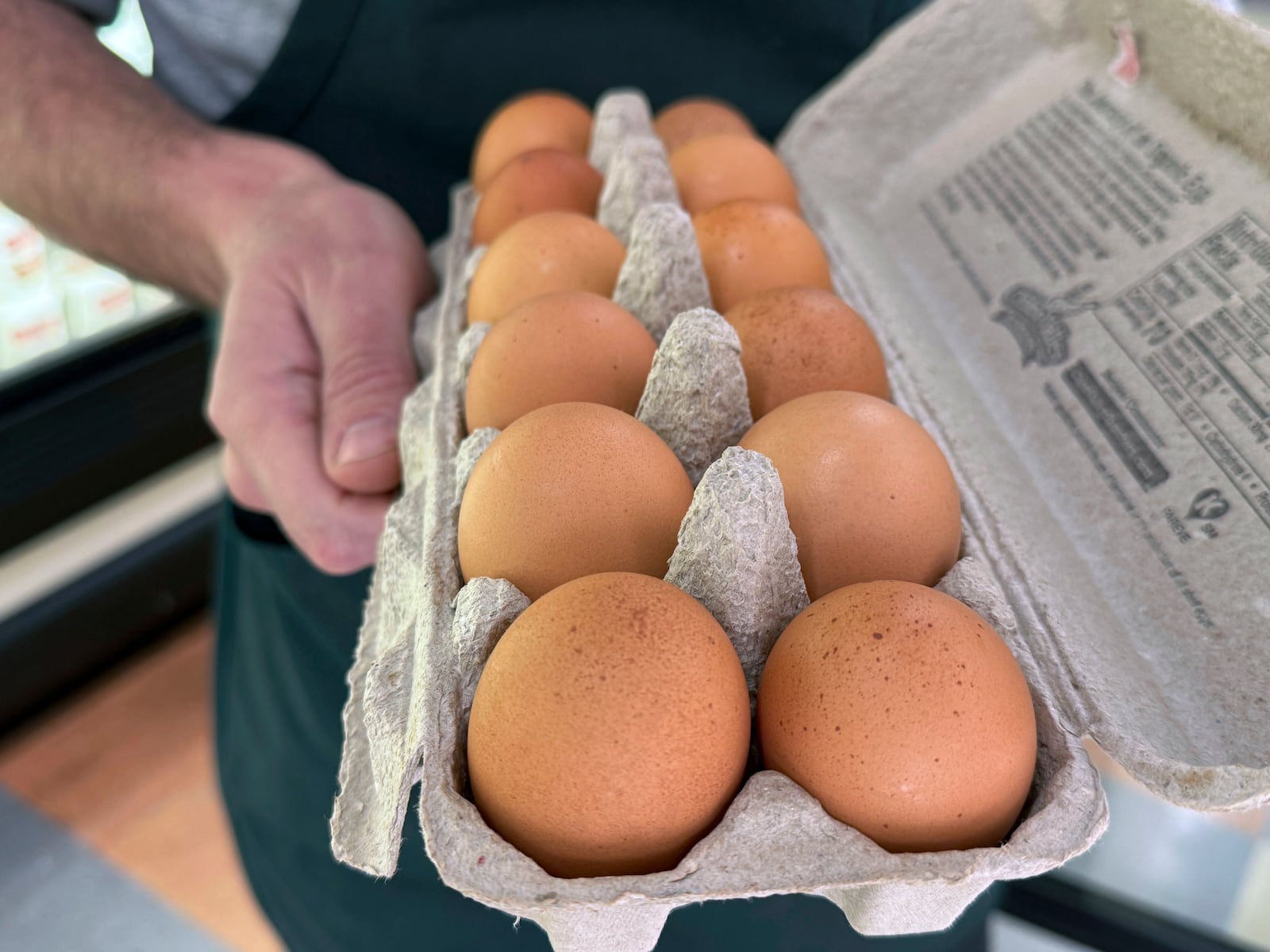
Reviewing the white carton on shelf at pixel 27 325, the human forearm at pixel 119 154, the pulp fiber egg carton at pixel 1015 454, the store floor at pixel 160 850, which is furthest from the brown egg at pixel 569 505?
the white carton on shelf at pixel 27 325

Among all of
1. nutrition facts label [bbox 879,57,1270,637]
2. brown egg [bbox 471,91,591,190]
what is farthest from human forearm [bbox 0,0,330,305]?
nutrition facts label [bbox 879,57,1270,637]

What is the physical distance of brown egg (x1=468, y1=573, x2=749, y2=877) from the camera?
0.49m

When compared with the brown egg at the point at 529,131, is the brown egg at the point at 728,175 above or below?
above

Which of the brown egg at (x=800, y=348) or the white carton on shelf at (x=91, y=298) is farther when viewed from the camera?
the white carton on shelf at (x=91, y=298)

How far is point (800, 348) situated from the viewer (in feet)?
2.40

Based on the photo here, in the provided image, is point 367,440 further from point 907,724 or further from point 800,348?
point 907,724

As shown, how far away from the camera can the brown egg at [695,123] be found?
1.12 metres

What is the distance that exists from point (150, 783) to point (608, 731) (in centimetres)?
173

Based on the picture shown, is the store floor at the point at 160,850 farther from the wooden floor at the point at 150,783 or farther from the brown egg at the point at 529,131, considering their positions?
the brown egg at the point at 529,131

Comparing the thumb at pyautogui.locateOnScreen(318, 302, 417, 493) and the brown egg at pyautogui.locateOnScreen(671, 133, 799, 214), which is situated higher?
the brown egg at pyautogui.locateOnScreen(671, 133, 799, 214)

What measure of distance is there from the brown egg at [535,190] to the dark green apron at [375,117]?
0.94ft

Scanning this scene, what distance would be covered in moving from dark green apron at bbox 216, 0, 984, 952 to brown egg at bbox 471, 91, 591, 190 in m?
0.11

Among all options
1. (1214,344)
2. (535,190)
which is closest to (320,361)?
(535,190)

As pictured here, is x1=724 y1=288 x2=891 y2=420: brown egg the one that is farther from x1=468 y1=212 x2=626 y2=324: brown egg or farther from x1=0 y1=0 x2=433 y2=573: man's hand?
x1=0 y1=0 x2=433 y2=573: man's hand
